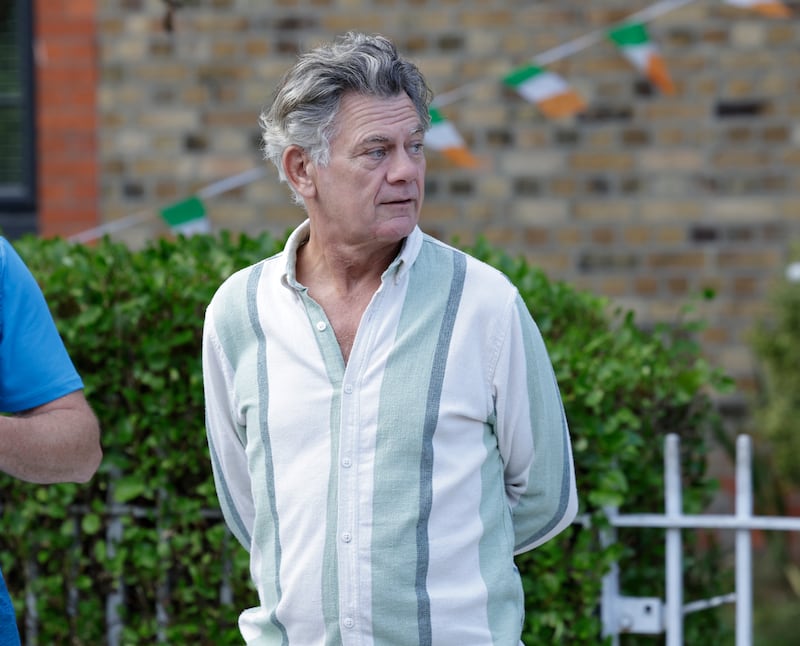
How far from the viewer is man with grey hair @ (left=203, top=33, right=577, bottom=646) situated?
81.8 inches

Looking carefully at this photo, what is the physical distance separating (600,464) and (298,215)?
310cm

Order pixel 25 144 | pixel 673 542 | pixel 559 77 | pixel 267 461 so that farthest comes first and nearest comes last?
pixel 25 144
pixel 559 77
pixel 673 542
pixel 267 461

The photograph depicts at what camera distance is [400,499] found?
6.82 ft

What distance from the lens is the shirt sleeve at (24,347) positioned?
86.6 inches

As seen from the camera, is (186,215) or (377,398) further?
(186,215)

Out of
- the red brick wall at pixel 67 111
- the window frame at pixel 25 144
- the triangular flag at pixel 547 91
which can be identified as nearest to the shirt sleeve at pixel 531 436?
the triangular flag at pixel 547 91

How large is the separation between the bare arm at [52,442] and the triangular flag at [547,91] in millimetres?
3412

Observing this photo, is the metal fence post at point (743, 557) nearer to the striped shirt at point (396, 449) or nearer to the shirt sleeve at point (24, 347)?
the striped shirt at point (396, 449)

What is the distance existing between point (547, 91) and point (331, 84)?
11.5 ft

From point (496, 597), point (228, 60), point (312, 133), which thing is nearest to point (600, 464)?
point (496, 597)

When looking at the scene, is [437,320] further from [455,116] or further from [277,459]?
[455,116]

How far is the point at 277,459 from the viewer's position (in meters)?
2.17

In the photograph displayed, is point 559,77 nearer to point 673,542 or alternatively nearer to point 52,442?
point 673,542

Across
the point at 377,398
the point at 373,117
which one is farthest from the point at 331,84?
the point at 377,398
